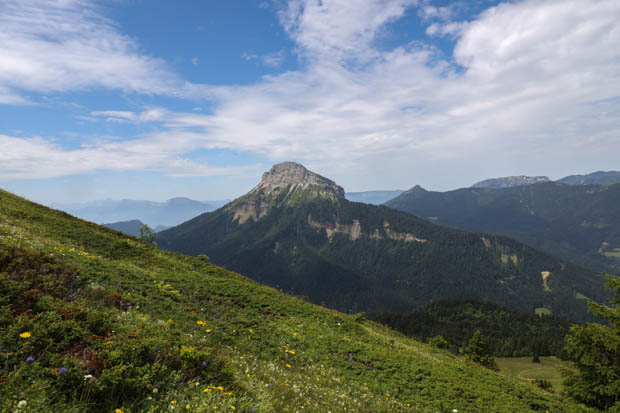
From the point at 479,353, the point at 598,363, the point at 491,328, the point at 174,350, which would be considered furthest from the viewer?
the point at 491,328

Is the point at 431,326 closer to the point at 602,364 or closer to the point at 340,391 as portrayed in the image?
the point at 602,364

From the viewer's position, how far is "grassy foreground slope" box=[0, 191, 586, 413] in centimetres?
514

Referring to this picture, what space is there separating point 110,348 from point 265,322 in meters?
12.1

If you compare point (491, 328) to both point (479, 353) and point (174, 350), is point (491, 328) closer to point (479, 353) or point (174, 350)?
point (479, 353)

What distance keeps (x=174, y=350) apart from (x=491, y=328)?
227m

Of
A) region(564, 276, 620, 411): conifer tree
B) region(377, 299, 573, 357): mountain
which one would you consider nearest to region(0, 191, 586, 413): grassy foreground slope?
region(564, 276, 620, 411): conifer tree

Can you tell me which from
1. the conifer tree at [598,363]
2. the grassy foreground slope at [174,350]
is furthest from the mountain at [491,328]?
the grassy foreground slope at [174,350]

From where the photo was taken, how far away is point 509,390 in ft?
52.0

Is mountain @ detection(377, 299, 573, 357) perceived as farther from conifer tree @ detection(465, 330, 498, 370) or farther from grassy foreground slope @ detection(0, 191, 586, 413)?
grassy foreground slope @ detection(0, 191, 586, 413)

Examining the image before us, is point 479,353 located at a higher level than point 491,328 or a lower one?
higher

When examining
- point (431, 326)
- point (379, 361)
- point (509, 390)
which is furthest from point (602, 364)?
point (431, 326)

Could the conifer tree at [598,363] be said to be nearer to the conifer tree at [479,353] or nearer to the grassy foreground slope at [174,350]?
the grassy foreground slope at [174,350]

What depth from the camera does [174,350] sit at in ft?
22.6

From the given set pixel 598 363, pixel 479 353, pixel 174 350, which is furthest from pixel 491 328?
pixel 174 350
